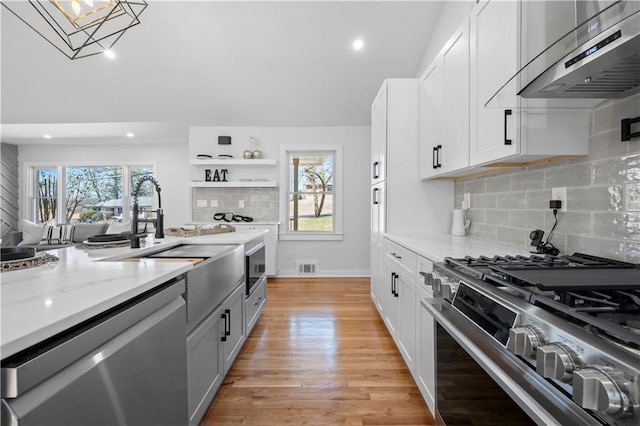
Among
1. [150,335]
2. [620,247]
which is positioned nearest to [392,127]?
[620,247]

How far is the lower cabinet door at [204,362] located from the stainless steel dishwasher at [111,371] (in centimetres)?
16

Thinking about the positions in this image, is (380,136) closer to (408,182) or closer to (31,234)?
(408,182)

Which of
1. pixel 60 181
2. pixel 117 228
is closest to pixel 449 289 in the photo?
pixel 117 228

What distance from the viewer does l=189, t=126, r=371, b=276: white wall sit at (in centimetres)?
479

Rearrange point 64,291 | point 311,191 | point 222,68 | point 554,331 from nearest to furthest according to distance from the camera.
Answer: point 554,331 → point 64,291 → point 222,68 → point 311,191

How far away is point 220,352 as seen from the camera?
1.76 metres

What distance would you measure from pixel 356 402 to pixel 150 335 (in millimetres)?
1314

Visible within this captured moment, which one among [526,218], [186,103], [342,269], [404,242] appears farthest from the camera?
[342,269]

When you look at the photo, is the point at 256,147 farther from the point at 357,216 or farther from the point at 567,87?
the point at 567,87

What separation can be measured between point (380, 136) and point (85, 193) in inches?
253

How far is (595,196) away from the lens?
1.28 metres

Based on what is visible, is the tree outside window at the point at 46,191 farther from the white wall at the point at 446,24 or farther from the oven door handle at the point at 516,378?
the oven door handle at the point at 516,378

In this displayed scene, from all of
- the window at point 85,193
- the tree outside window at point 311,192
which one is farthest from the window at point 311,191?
the window at point 85,193

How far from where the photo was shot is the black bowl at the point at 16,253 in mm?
1117
